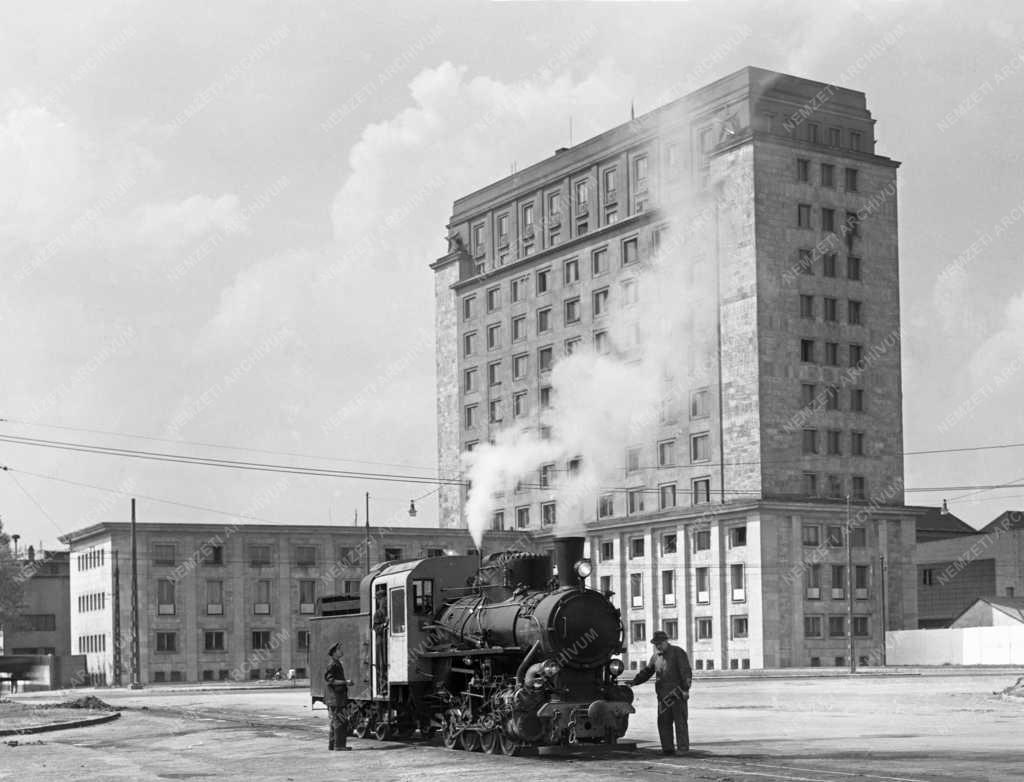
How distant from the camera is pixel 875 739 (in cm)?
2645

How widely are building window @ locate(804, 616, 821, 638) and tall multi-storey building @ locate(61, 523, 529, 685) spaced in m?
26.5

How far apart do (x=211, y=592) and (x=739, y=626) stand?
34.8 metres

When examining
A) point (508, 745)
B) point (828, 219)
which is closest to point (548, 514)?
point (828, 219)

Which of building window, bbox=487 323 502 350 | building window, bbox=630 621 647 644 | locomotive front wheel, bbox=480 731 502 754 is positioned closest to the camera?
locomotive front wheel, bbox=480 731 502 754

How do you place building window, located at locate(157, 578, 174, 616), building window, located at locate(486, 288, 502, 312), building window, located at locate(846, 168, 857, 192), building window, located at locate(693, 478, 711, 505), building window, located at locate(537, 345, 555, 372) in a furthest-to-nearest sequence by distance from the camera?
building window, located at locate(486, 288, 502, 312) < building window, located at locate(537, 345, 555, 372) < building window, located at locate(157, 578, 174, 616) < building window, located at locate(846, 168, 857, 192) < building window, located at locate(693, 478, 711, 505)

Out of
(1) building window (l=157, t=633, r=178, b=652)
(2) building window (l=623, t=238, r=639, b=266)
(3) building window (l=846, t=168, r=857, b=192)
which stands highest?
(3) building window (l=846, t=168, r=857, b=192)

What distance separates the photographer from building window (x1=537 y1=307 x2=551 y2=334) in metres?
111

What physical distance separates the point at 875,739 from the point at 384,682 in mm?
9404

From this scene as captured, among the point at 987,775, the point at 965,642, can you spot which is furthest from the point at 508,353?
the point at 987,775

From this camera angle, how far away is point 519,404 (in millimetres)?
114438

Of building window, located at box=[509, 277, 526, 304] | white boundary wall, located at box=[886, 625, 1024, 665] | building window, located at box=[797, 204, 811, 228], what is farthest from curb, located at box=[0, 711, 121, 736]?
building window, located at box=[509, 277, 526, 304]

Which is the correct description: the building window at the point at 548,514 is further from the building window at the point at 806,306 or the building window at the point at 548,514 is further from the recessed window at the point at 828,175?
the recessed window at the point at 828,175

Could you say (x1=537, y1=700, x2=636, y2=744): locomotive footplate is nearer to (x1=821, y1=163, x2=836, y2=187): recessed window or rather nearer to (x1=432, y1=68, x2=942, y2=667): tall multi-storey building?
(x1=432, y1=68, x2=942, y2=667): tall multi-storey building

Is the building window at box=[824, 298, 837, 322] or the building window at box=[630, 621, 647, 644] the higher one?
Answer: the building window at box=[824, 298, 837, 322]
